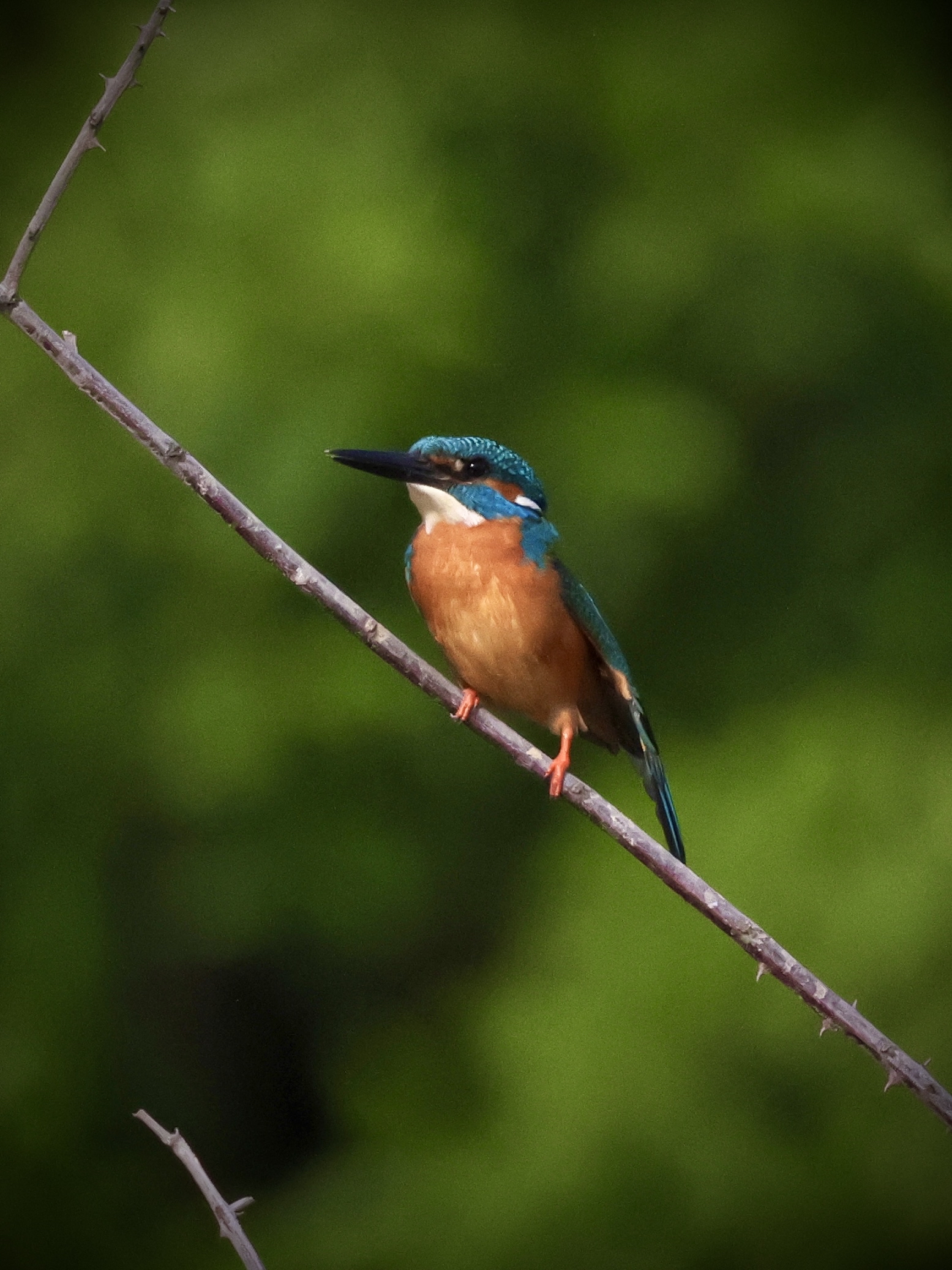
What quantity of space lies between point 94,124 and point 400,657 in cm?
50

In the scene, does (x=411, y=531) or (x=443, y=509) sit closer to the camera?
(x=443, y=509)

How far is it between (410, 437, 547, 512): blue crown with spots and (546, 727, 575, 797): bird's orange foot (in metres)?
0.30

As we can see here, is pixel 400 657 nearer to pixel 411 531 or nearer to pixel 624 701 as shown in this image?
pixel 624 701

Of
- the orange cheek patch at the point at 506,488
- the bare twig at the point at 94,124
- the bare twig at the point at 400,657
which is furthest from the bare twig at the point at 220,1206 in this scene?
the orange cheek patch at the point at 506,488

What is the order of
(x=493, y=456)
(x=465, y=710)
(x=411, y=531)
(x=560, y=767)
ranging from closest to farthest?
(x=465, y=710)
(x=560, y=767)
(x=493, y=456)
(x=411, y=531)

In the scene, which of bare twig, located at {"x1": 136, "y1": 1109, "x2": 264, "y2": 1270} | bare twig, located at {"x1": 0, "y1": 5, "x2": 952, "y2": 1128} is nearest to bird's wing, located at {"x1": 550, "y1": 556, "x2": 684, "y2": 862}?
bare twig, located at {"x1": 0, "y1": 5, "x2": 952, "y2": 1128}

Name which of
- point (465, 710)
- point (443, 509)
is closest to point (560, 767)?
point (465, 710)

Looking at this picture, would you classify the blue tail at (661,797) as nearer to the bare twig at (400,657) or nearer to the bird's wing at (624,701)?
the bird's wing at (624,701)

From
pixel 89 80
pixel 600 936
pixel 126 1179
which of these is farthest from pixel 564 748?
pixel 89 80

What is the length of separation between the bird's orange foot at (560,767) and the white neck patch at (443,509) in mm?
284

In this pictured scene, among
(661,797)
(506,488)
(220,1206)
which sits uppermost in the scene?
(506,488)

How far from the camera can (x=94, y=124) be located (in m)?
0.95

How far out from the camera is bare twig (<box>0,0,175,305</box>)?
3.08 feet

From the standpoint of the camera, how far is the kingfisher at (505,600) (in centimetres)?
148
